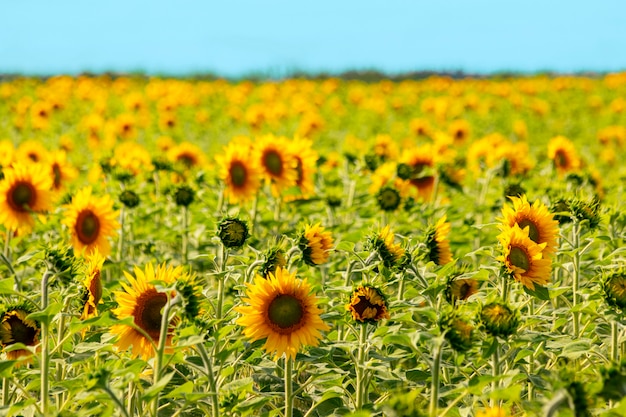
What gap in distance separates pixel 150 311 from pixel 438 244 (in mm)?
1201

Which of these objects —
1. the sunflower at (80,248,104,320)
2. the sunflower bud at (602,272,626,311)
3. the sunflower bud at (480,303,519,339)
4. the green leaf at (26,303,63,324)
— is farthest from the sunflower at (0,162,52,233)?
the sunflower bud at (602,272,626,311)

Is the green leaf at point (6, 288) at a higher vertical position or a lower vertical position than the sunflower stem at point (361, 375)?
higher

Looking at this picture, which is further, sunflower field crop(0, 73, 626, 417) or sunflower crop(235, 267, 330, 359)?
sunflower crop(235, 267, 330, 359)

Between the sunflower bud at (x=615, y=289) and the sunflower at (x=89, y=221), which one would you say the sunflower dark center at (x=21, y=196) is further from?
the sunflower bud at (x=615, y=289)

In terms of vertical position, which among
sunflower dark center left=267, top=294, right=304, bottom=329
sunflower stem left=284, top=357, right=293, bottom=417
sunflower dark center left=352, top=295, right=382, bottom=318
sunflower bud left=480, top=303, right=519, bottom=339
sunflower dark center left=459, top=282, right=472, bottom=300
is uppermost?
sunflower bud left=480, top=303, right=519, bottom=339

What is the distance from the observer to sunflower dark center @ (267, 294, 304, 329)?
2.52 meters

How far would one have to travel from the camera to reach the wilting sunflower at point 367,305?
8.04ft

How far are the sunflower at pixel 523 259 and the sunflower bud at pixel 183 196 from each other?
2.34 meters

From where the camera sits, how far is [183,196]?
14.8ft

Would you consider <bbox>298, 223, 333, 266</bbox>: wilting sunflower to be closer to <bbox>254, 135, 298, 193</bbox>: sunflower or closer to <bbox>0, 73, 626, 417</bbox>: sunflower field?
<bbox>0, 73, 626, 417</bbox>: sunflower field

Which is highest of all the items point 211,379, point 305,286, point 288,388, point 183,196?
point 305,286

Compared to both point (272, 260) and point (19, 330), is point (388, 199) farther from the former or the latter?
point (19, 330)

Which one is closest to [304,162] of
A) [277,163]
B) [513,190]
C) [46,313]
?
[277,163]

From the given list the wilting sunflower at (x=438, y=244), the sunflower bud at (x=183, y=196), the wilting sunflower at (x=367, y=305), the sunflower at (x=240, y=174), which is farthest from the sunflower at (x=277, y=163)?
the wilting sunflower at (x=367, y=305)
